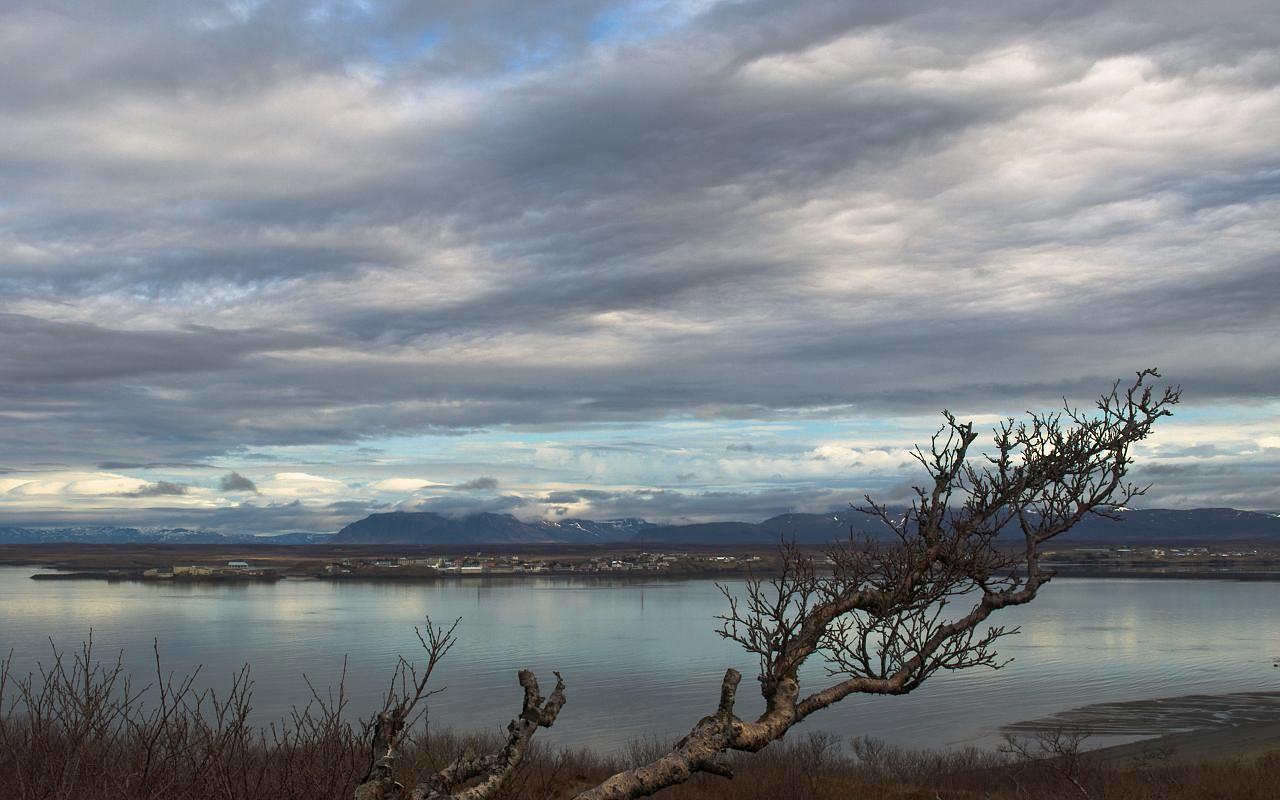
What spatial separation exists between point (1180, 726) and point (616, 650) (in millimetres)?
35737

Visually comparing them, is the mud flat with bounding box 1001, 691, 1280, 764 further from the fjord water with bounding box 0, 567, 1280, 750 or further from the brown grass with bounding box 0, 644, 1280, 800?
the brown grass with bounding box 0, 644, 1280, 800

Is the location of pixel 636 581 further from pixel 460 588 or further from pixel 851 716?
pixel 851 716

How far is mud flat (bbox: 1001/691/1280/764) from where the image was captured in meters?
36.1

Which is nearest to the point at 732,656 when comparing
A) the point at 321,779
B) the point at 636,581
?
the point at 321,779

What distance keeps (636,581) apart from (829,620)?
163 m

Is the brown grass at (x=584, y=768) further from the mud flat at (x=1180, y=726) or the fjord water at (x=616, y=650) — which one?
the fjord water at (x=616, y=650)

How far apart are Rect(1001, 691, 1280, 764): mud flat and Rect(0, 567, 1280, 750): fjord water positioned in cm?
181

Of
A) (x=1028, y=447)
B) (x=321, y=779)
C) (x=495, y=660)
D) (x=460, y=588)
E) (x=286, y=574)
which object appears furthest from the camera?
(x=286, y=574)

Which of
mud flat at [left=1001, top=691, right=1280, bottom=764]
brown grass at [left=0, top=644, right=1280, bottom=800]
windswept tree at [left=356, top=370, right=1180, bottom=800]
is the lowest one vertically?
mud flat at [left=1001, top=691, right=1280, bottom=764]

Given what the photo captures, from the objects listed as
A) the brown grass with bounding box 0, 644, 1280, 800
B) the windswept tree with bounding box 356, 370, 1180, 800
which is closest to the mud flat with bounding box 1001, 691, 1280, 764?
the brown grass with bounding box 0, 644, 1280, 800

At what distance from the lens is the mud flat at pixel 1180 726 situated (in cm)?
3609

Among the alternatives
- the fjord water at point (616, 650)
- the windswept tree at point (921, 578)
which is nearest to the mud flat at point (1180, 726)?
the fjord water at point (616, 650)

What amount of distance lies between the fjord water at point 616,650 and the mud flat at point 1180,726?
1813mm

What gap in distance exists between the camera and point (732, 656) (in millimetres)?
68250
